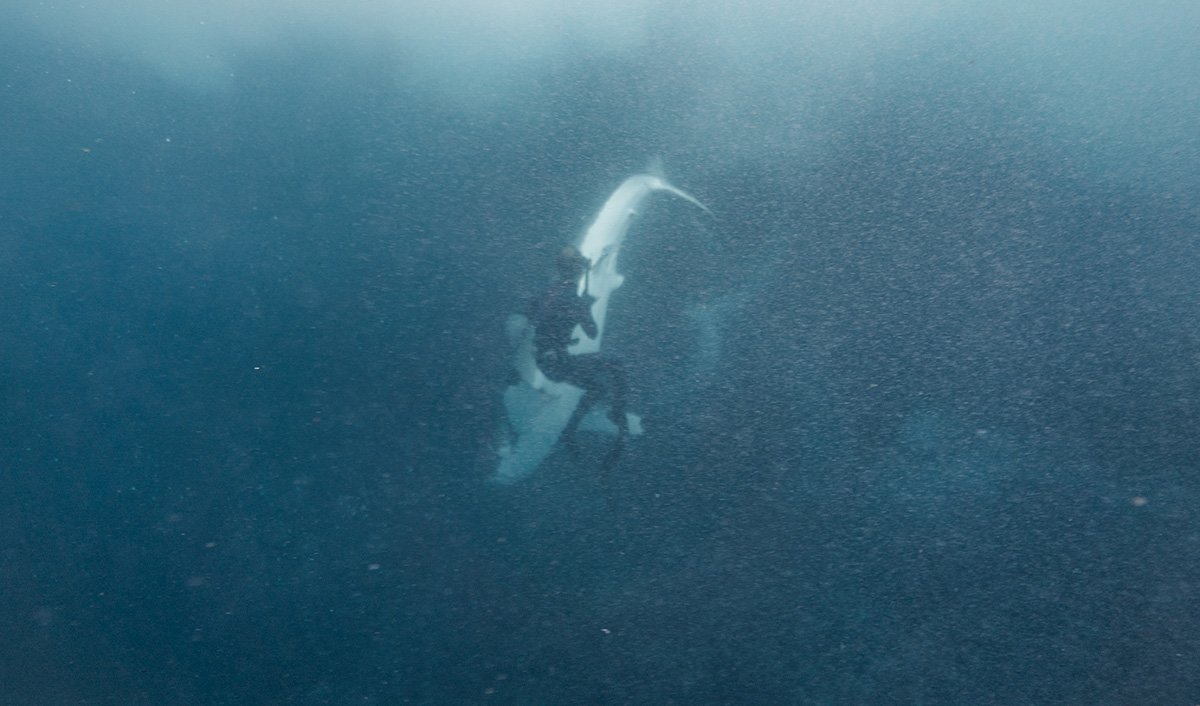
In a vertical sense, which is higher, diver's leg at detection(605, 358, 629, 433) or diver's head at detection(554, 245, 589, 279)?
Answer: diver's head at detection(554, 245, 589, 279)

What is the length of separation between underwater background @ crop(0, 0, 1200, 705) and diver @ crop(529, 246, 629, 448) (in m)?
0.11

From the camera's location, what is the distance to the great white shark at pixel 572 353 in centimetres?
312

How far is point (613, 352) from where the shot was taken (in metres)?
3.25

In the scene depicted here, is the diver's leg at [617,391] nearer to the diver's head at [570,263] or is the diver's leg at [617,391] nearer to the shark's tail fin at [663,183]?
the diver's head at [570,263]

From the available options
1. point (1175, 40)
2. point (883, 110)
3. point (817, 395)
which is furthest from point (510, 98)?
point (1175, 40)

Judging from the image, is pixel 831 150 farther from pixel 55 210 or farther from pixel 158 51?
pixel 55 210

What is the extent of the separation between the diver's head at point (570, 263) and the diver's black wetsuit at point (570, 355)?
44 mm

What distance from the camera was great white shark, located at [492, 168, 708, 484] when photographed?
3.12 meters

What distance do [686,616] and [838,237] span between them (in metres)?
1.79

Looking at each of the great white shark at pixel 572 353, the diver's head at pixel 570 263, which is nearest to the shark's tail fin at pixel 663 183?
the great white shark at pixel 572 353

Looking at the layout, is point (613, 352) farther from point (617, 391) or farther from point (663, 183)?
point (663, 183)

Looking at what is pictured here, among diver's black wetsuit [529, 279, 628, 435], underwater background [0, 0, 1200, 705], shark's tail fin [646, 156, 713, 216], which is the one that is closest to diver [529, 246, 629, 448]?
diver's black wetsuit [529, 279, 628, 435]

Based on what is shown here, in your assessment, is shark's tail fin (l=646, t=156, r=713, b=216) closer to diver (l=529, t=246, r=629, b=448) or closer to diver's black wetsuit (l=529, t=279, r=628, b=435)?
diver (l=529, t=246, r=629, b=448)

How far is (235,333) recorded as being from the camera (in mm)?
3211
